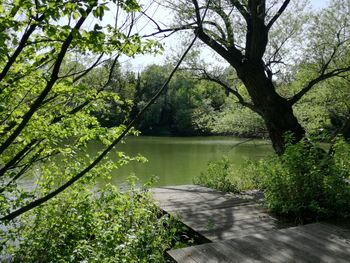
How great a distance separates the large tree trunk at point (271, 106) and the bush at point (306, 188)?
244 cm

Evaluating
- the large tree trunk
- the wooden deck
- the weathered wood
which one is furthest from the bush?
the large tree trunk

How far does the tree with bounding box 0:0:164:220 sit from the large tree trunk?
4.73 metres

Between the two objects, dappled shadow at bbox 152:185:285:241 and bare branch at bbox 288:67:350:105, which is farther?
bare branch at bbox 288:67:350:105

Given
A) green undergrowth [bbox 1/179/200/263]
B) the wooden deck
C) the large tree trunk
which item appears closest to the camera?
green undergrowth [bbox 1/179/200/263]

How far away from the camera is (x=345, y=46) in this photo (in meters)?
10.2

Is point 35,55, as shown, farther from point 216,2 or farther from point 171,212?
point 216,2

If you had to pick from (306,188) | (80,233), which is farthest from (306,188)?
(80,233)

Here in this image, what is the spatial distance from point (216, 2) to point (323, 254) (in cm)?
612

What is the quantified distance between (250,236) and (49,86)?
287 centimetres

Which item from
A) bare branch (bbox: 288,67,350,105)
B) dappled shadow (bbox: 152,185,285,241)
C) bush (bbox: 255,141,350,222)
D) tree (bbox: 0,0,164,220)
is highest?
bare branch (bbox: 288,67,350,105)

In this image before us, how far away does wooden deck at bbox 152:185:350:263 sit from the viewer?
315cm

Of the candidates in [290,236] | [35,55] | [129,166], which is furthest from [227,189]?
[129,166]

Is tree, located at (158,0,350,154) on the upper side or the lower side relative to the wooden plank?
upper

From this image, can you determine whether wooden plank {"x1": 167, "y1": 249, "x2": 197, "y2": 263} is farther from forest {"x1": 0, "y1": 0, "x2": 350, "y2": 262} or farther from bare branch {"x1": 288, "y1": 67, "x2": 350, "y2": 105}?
bare branch {"x1": 288, "y1": 67, "x2": 350, "y2": 105}
